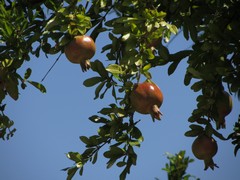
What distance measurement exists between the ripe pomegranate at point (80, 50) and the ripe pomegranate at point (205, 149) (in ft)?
1.99

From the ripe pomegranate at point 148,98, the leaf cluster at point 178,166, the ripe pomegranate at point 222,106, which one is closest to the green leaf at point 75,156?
the ripe pomegranate at point 148,98

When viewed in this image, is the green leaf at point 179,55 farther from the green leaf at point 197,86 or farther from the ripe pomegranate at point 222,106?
the ripe pomegranate at point 222,106

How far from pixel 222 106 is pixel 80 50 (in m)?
0.66

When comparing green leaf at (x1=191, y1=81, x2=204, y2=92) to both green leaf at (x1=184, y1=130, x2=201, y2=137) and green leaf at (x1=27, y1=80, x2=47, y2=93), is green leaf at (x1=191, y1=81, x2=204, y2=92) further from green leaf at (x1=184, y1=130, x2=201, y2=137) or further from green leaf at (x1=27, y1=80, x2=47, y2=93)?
green leaf at (x1=27, y1=80, x2=47, y2=93)

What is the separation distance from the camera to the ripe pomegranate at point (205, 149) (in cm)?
191

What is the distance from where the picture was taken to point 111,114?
2.17m

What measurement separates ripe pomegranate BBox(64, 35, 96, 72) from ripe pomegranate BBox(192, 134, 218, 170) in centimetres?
61

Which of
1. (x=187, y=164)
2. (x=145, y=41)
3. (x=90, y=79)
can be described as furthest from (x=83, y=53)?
(x=187, y=164)

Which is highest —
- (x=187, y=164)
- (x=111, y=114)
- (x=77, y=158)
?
(x=187, y=164)

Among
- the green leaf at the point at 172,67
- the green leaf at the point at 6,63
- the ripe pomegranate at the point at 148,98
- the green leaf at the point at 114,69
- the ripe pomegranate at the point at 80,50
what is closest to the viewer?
the ripe pomegranate at the point at 148,98

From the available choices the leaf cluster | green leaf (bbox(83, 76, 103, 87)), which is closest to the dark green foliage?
green leaf (bbox(83, 76, 103, 87))

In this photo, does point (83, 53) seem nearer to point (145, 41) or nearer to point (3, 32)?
point (145, 41)

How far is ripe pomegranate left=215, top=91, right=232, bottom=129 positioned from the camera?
6.39 feet

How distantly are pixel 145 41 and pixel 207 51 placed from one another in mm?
391
